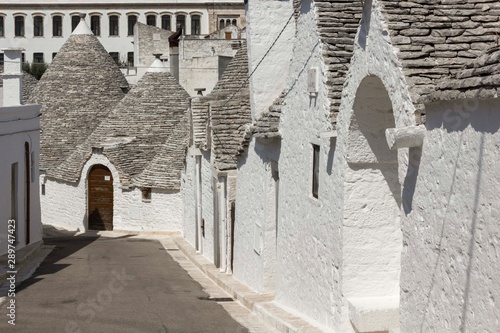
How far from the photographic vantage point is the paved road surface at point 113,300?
12211 mm

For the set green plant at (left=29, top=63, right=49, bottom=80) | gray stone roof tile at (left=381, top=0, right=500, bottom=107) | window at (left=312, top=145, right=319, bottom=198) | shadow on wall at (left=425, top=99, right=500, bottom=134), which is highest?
green plant at (left=29, top=63, right=49, bottom=80)

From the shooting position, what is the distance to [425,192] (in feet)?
27.2

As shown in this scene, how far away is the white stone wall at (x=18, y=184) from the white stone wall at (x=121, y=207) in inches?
269

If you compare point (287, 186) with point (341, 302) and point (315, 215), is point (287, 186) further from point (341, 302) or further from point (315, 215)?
point (341, 302)

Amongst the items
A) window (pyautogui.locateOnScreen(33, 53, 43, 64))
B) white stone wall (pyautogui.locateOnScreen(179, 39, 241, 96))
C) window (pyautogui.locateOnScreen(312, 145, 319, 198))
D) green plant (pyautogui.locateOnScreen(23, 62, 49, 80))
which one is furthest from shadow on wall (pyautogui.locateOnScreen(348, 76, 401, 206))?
window (pyautogui.locateOnScreen(33, 53, 43, 64))

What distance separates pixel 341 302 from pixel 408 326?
197 cm

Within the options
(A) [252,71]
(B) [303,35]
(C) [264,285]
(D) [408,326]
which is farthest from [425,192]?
(A) [252,71]

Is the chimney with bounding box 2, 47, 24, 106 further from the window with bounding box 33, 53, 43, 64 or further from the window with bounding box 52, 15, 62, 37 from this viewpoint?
the window with bounding box 33, 53, 43, 64

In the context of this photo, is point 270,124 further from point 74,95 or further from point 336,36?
point 74,95

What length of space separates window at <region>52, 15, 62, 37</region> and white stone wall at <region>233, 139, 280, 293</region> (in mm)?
67063

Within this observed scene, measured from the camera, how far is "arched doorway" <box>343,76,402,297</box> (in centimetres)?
1052

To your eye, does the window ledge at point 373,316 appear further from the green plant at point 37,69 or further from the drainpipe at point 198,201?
the green plant at point 37,69

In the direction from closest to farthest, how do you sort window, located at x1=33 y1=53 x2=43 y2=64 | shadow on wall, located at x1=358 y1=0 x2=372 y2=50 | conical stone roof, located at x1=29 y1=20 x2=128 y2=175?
shadow on wall, located at x1=358 y1=0 x2=372 y2=50, conical stone roof, located at x1=29 y1=20 x2=128 y2=175, window, located at x1=33 y1=53 x2=43 y2=64

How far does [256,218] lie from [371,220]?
18.5ft
